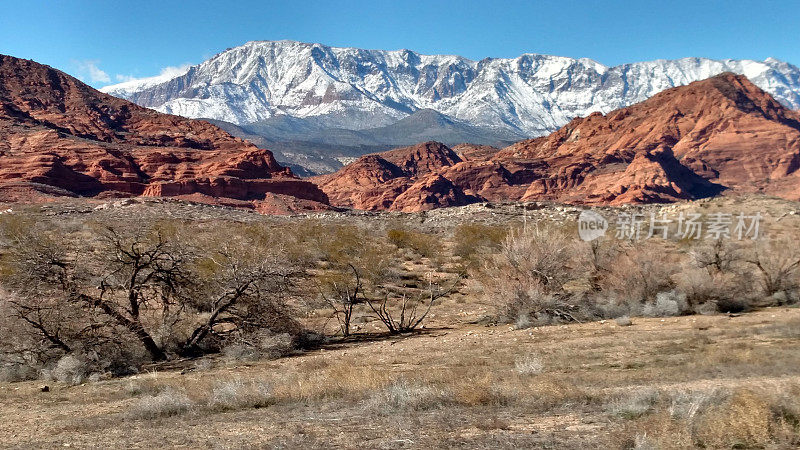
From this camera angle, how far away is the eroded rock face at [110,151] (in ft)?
243

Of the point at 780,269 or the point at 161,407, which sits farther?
the point at 780,269

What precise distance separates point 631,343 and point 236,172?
81.7m

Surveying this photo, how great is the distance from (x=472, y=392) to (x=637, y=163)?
121430mm

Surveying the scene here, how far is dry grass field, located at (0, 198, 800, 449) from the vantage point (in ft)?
20.8

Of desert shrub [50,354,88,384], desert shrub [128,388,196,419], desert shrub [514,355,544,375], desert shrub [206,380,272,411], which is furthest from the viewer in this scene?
desert shrub [50,354,88,384]

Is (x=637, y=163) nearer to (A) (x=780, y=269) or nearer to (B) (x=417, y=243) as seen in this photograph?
(B) (x=417, y=243)

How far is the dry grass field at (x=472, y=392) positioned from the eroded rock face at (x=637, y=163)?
97106mm

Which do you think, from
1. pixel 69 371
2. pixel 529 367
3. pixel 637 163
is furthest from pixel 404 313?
pixel 637 163

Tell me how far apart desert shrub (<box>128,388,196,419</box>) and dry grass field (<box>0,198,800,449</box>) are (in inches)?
0.8

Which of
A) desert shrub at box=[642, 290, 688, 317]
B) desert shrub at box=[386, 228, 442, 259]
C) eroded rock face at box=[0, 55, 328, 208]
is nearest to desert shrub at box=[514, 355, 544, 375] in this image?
desert shrub at box=[642, 290, 688, 317]

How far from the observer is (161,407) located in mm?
7812

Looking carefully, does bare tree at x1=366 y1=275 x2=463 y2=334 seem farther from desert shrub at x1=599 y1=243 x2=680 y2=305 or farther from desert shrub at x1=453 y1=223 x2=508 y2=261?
desert shrub at x1=599 y1=243 x2=680 y2=305

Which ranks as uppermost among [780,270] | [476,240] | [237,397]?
[476,240]

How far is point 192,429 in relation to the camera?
7090 millimetres
